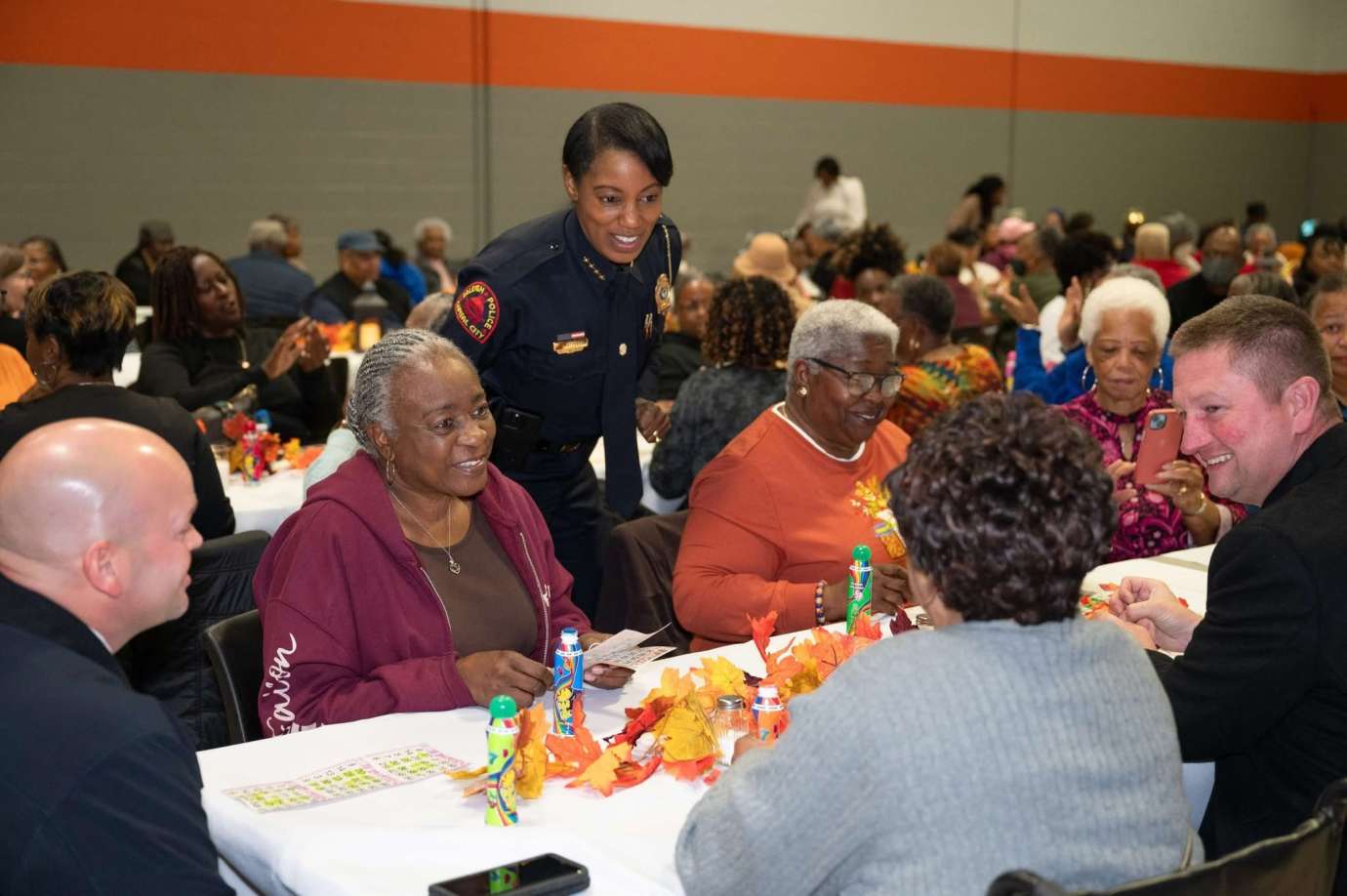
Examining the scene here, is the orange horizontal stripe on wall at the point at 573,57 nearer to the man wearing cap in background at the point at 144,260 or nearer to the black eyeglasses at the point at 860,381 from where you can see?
the man wearing cap in background at the point at 144,260

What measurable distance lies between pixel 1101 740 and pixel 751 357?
3.33 metres

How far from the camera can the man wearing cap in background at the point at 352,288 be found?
8461mm

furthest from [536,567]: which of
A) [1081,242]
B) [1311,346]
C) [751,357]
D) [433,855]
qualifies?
[1081,242]

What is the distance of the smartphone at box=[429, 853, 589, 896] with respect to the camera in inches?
71.1

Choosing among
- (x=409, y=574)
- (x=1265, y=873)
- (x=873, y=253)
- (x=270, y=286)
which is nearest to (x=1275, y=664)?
(x=1265, y=873)

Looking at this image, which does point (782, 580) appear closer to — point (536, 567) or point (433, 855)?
point (536, 567)

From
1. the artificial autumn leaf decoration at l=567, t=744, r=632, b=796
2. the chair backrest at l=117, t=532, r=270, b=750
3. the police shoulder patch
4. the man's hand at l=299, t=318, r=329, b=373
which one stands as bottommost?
the chair backrest at l=117, t=532, r=270, b=750

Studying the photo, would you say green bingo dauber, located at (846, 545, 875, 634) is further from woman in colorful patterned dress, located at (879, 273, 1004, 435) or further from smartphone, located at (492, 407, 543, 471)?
woman in colorful patterned dress, located at (879, 273, 1004, 435)

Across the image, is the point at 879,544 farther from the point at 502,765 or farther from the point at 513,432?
the point at 502,765

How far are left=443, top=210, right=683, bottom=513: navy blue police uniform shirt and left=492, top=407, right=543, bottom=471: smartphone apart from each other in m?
0.04

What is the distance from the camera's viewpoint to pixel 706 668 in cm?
265

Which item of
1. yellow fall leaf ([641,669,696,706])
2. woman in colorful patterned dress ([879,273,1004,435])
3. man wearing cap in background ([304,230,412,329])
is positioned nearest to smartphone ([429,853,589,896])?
yellow fall leaf ([641,669,696,706])

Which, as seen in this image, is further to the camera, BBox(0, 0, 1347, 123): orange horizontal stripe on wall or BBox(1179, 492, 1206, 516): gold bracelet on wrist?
BBox(0, 0, 1347, 123): orange horizontal stripe on wall

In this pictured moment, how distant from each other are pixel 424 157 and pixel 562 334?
8.88 metres
